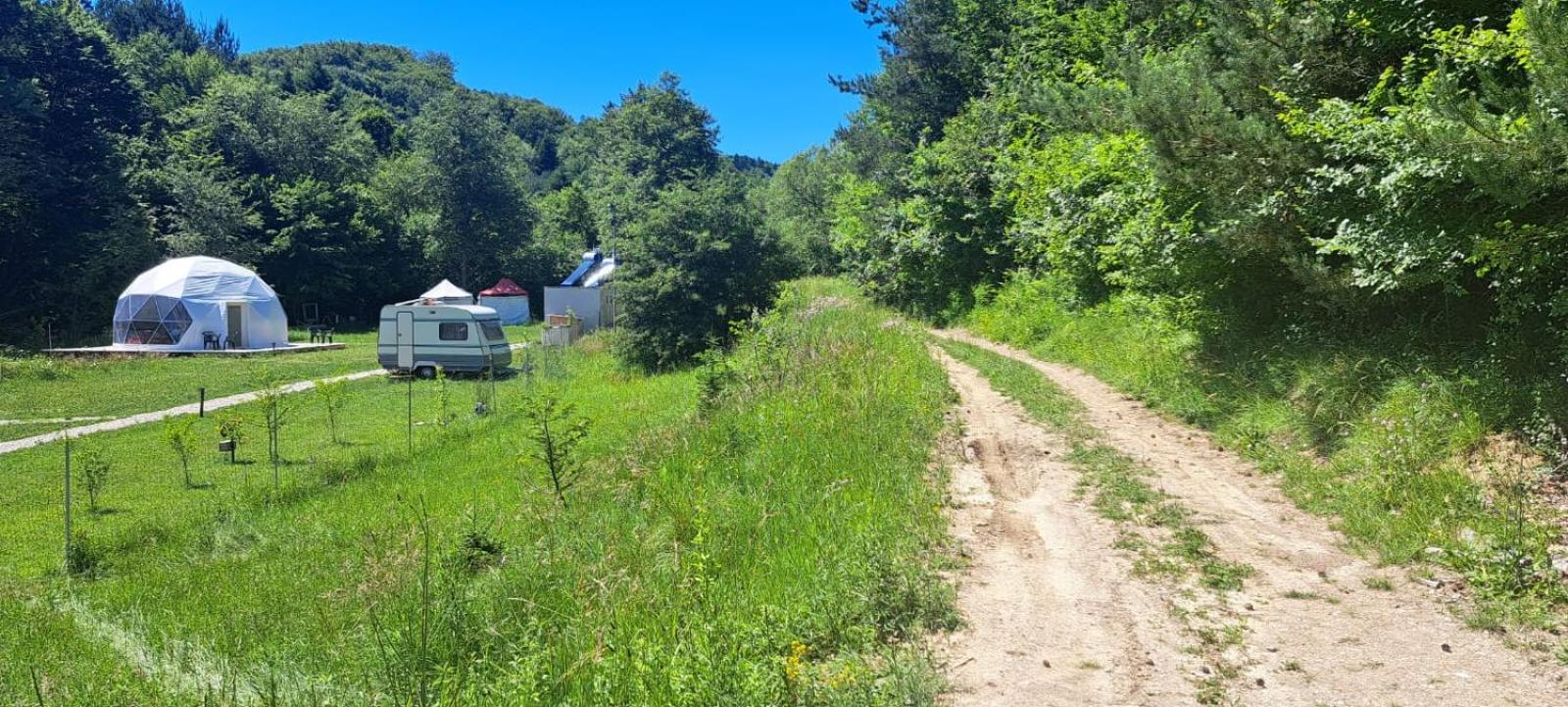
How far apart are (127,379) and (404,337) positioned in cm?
857

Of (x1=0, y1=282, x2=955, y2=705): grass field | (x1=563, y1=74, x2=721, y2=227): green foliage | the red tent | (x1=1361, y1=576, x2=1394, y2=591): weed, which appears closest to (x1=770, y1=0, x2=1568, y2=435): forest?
(x1=1361, y1=576, x2=1394, y2=591): weed

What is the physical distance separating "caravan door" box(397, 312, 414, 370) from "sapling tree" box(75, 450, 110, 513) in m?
14.7

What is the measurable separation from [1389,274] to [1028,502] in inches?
133

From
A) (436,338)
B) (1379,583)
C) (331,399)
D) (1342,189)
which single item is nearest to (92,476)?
(331,399)

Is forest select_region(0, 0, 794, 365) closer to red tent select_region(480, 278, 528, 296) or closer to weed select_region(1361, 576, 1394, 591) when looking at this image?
red tent select_region(480, 278, 528, 296)

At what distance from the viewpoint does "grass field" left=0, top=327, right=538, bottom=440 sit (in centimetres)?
2020

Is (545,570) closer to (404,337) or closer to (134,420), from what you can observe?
(134,420)

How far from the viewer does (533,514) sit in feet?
25.9

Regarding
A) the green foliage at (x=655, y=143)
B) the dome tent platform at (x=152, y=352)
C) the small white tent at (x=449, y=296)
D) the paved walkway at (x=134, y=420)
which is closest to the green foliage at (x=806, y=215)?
the green foliage at (x=655, y=143)

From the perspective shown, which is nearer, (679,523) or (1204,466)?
(679,523)

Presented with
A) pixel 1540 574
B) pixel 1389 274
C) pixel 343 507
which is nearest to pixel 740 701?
pixel 1540 574

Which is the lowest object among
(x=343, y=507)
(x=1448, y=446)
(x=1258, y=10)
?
(x=343, y=507)

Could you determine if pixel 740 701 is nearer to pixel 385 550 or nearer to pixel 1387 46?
pixel 385 550

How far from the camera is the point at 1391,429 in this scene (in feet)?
20.6
